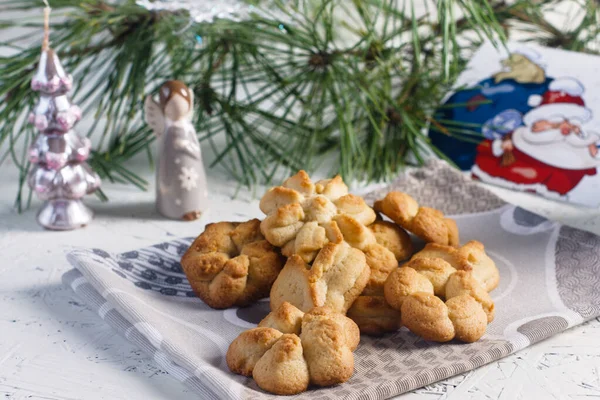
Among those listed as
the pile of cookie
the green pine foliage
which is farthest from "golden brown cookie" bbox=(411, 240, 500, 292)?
the green pine foliage

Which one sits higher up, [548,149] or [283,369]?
[548,149]

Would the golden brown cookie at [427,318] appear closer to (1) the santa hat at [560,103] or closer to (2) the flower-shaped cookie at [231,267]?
(2) the flower-shaped cookie at [231,267]

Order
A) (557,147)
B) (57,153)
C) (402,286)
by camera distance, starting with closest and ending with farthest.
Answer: (402,286) < (57,153) < (557,147)

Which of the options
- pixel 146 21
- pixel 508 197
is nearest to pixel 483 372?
pixel 508 197

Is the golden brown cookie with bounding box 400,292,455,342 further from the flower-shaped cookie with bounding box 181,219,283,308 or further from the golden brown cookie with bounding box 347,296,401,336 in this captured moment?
the flower-shaped cookie with bounding box 181,219,283,308

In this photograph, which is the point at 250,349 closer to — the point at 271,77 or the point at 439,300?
the point at 439,300

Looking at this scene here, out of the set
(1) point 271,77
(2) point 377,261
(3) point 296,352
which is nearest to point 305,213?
(2) point 377,261

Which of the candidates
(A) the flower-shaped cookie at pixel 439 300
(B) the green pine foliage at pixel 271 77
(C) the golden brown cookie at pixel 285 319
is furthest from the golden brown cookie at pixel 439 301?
(B) the green pine foliage at pixel 271 77

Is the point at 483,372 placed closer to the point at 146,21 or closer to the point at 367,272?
the point at 367,272
